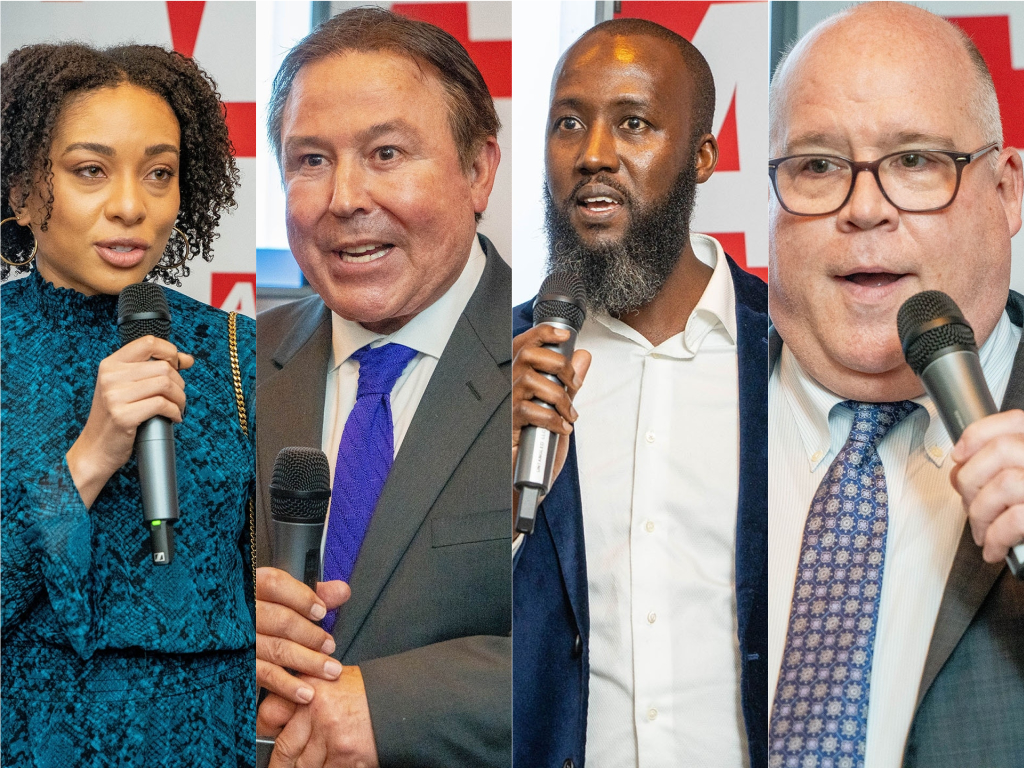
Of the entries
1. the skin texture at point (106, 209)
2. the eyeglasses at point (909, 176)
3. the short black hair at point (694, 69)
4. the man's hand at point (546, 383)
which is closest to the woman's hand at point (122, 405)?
the skin texture at point (106, 209)

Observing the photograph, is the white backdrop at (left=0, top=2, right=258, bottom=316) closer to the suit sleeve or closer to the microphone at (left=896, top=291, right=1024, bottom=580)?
the suit sleeve

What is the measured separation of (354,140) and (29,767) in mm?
1738

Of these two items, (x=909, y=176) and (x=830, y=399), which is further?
(x=830, y=399)

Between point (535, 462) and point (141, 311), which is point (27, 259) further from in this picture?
point (535, 462)

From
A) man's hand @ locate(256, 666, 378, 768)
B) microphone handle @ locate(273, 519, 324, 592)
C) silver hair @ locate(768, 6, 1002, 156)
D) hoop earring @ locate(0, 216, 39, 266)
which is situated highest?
silver hair @ locate(768, 6, 1002, 156)

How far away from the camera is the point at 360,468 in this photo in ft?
8.22

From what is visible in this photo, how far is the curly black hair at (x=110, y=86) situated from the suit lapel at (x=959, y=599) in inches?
77.3

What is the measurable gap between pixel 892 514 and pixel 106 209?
2038 millimetres

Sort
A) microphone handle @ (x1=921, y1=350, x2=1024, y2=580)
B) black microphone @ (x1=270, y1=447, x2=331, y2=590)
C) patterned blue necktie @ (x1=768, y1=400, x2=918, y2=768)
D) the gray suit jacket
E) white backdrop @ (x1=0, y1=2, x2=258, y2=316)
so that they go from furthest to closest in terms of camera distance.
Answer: white backdrop @ (x1=0, y1=2, x2=258, y2=316) < black microphone @ (x1=270, y1=447, x2=331, y2=590) < patterned blue necktie @ (x1=768, y1=400, x2=918, y2=768) < the gray suit jacket < microphone handle @ (x1=921, y1=350, x2=1024, y2=580)

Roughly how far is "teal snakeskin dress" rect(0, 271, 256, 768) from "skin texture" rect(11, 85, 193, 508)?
0.19 ft

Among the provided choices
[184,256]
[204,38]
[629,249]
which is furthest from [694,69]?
[184,256]

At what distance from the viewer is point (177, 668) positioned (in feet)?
8.13

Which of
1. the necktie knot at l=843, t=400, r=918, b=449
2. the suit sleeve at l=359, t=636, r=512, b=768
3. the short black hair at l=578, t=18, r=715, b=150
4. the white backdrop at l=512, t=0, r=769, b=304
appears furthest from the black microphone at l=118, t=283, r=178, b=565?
the necktie knot at l=843, t=400, r=918, b=449

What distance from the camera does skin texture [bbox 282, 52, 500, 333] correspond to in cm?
246
